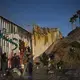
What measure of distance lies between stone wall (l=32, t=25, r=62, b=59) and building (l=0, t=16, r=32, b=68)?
4935 mm

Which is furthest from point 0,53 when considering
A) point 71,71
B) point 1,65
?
point 71,71

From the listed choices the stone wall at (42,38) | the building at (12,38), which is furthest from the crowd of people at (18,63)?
the stone wall at (42,38)

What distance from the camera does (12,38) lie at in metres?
31.4

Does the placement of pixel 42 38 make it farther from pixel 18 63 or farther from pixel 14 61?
pixel 14 61

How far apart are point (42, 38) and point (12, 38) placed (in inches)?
543

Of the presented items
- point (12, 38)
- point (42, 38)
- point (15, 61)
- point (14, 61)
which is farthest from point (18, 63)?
point (42, 38)

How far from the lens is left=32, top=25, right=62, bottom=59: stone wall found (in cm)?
4309

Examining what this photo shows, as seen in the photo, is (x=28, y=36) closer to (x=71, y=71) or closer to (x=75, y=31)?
(x=75, y=31)

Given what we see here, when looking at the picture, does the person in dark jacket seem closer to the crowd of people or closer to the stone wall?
the crowd of people

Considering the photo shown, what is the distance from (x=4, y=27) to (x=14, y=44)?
378 cm

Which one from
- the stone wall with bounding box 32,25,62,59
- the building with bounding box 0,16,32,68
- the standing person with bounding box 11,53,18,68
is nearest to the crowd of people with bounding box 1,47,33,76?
the standing person with bounding box 11,53,18,68

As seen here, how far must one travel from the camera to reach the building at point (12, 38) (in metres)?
28.5

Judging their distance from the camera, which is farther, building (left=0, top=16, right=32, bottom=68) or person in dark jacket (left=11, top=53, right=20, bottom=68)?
person in dark jacket (left=11, top=53, right=20, bottom=68)

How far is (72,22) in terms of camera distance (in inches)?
2039
